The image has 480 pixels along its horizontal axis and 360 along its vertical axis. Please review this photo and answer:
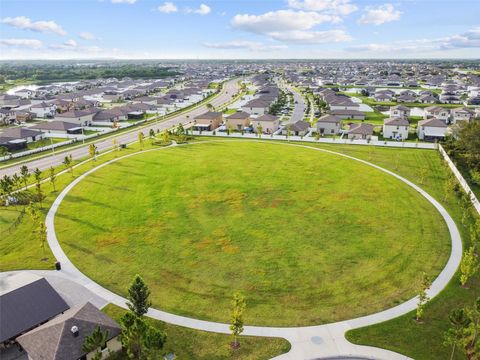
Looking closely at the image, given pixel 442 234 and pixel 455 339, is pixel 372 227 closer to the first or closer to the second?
pixel 442 234

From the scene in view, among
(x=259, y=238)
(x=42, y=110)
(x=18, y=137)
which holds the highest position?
(x=42, y=110)

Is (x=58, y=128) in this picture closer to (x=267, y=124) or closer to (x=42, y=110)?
(x=42, y=110)

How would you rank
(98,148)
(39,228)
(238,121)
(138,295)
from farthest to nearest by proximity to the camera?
(238,121), (98,148), (39,228), (138,295)

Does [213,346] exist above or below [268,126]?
below

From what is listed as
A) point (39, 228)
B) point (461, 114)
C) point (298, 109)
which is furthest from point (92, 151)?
point (461, 114)

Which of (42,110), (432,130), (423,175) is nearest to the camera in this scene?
(423,175)

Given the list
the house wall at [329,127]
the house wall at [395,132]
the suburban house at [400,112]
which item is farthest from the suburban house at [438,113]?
the house wall at [329,127]

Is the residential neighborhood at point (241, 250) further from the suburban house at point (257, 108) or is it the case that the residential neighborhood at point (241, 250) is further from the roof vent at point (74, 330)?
the suburban house at point (257, 108)
